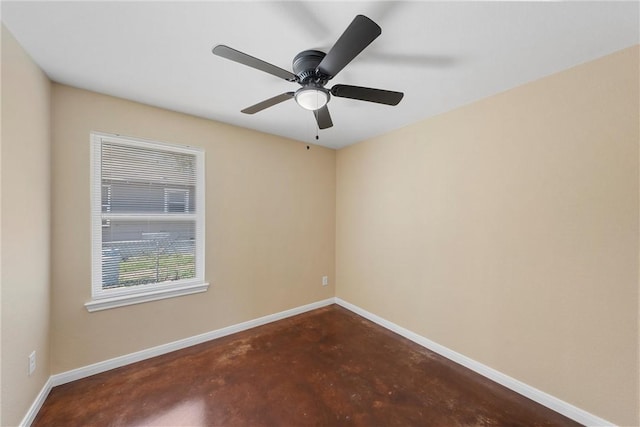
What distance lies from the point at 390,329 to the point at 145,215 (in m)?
2.94

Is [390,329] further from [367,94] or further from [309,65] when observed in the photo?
[309,65]

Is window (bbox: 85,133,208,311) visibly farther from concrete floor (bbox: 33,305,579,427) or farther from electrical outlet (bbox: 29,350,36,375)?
concrete floor (bbox: 33,305,579,427)

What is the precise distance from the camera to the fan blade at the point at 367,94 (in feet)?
4.73

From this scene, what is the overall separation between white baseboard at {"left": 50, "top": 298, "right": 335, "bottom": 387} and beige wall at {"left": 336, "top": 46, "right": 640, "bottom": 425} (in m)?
1.54

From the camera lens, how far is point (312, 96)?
1.46m

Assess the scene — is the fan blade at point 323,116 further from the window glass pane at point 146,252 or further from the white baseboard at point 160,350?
the white baseboard at point 160,350

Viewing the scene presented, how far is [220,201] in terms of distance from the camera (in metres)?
2.65

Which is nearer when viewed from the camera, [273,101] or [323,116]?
[273,101]

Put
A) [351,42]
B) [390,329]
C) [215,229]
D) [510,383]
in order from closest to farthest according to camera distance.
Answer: [351,42]
[510,383]
[215,229]
[390,329]

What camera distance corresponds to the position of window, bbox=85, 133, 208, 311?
6.73 ft

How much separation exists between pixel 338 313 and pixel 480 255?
197 centimetres

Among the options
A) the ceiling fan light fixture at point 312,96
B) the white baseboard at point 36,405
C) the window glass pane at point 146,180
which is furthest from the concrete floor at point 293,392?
the ceiling fan light fixture at point 312,96

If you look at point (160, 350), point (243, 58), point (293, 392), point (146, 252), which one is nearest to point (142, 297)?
point (146, 252)

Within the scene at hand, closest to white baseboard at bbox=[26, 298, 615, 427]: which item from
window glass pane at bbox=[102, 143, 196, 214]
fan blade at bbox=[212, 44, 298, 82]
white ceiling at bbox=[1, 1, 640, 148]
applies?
window glass pane at bbox=[102, 143, 196, 214]
